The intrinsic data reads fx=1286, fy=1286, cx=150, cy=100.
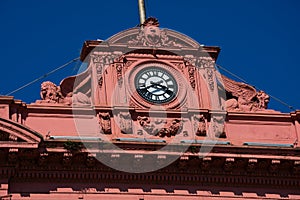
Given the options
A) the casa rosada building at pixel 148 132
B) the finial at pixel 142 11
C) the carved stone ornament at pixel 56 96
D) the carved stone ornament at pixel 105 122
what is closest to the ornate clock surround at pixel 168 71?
the casa rosada building at pixel 148 132

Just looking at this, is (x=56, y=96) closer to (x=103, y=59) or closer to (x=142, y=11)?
(x=103, y=59)

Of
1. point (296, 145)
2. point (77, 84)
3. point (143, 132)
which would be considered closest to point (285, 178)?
point (296, 145)

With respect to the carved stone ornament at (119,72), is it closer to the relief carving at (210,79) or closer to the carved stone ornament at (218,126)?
the relief carving at (210,79)

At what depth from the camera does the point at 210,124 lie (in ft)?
142

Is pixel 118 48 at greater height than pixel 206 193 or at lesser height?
greater

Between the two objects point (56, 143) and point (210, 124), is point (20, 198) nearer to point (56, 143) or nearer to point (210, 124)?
point (56, 143)

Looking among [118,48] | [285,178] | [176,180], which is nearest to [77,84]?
[118,48]

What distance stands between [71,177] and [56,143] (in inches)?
47.9

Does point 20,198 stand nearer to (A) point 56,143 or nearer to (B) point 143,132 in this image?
(A) point 56,143

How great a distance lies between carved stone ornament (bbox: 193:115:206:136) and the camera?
42.8 meters

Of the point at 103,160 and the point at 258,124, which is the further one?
the point at 258,124

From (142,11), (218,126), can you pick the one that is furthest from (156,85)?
(142,11)

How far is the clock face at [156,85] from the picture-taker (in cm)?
4378

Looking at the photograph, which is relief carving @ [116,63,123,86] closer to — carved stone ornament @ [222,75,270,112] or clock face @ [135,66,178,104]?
clock face @ [135,66,178,104]
